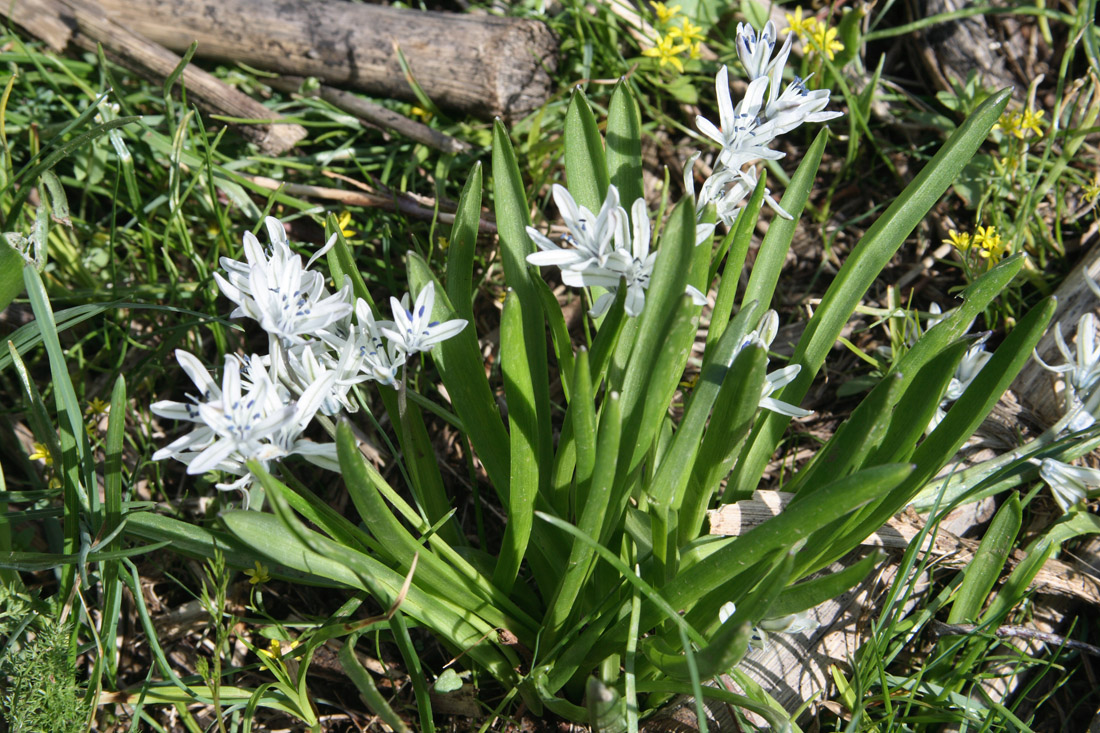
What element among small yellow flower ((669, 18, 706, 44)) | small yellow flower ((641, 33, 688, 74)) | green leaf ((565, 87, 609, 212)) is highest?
small yellow flower ((669, 18, 706, 44))

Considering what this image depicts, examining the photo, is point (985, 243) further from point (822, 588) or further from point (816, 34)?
point (822, 588)

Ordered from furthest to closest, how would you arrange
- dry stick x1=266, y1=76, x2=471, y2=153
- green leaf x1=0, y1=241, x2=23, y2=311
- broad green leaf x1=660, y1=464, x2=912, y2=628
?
dry stick x1=266, y1=76, x2=471, y2=153 → green leaf x1=0, y1=241, x2=23, y2=311 → broad green leaf x1=660, y1=464, x2=912, y2=628

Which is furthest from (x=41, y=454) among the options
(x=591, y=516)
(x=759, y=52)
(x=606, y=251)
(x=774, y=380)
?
(x=759, y=52)

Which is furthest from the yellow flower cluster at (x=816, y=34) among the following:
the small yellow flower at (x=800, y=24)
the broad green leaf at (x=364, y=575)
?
the broad green leaf at (x=364, y=575)

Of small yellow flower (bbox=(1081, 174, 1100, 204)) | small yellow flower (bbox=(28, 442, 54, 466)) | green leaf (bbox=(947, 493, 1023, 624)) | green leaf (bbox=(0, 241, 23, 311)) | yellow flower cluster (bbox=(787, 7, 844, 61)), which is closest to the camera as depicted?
green leaf (bbox=(0, 241, 23, 311))

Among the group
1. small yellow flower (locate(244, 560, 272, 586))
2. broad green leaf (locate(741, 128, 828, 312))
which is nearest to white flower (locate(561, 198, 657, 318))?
broad green leaf (locate(741, 128, 828, 312))

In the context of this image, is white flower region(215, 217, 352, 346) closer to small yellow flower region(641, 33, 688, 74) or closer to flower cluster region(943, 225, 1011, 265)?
small yellow flower region(641, 33, 688, 74)

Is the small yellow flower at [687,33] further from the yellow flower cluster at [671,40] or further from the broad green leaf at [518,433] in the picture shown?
the broad green leaf at [518,433]
